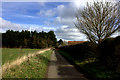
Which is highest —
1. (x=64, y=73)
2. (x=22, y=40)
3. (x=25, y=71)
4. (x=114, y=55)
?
(x=22, y=40)

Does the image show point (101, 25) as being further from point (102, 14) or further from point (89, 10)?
point (89, 10)

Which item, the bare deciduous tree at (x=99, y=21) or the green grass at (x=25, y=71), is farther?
the bare deciduous tree at (x=99, y=21)

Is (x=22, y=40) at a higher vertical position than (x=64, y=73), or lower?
higher

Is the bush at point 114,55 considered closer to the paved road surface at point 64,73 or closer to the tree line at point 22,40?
the paved road surface at point 64,73

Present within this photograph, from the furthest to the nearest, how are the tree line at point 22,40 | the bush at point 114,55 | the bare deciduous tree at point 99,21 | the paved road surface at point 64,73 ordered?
the tree line at point 22,40
the bare deciduous tree at point 99,21
the paved road surface at point 64,73
the bush at point 114,55

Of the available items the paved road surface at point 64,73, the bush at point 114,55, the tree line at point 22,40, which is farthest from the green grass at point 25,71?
the tree line at point 22,40

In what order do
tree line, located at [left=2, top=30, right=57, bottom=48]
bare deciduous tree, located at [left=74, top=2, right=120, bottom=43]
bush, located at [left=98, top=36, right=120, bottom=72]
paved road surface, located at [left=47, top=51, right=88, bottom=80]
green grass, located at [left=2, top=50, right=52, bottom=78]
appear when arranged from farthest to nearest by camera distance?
tree line, located at [left=2, top=30, right=57, bottom=48]
bare deciduous tree, located at [left=74, top=2, right=120, bottom=43]
paved road surface, located at [left=47, top=51, right=88, bottom=80]
bush, located at [left=98, top=36, right=120, bottom=72]
green grass, located at [left=2, top=50, right=52, bottom=78]

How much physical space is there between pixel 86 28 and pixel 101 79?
29.1 ft

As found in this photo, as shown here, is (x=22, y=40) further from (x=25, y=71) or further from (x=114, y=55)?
(x=114, y=55)

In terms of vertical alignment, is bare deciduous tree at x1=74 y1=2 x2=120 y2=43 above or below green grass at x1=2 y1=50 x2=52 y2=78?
above

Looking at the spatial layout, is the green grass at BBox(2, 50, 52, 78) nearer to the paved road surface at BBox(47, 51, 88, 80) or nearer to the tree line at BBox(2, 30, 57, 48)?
the paved road surface at BBox(47, 51, 88, 80)

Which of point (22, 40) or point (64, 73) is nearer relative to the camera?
point (64, 73)

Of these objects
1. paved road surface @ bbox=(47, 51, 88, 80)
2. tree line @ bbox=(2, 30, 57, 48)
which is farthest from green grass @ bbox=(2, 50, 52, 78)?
tree line @ bbox=(2, 30, 57, 48)

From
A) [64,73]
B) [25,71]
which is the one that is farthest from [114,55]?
[25,71]
